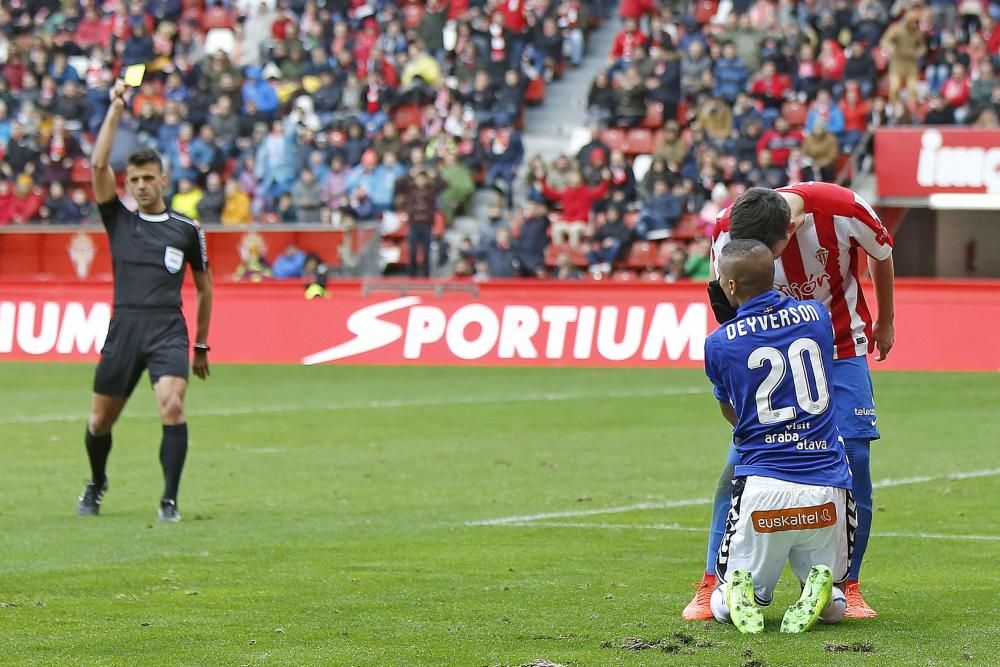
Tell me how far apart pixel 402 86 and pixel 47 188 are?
6824mm

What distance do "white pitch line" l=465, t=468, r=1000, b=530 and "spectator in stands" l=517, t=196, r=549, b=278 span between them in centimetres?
1644

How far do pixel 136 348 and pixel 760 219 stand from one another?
5046 millimetres

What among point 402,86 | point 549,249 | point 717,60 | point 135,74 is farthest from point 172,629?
point 402,86

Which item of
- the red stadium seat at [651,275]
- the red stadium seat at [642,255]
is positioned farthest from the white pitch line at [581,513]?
the red stadium seat at [642,255]

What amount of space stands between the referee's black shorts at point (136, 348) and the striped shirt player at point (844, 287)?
443cm

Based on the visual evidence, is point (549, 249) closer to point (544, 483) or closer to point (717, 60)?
point (717, 60)

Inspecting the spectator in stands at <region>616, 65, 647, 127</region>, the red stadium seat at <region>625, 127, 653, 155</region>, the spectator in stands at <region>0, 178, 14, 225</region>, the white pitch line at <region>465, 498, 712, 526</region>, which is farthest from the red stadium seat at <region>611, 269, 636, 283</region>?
the white pitch line at <region>465, 498, 712, 526</region>

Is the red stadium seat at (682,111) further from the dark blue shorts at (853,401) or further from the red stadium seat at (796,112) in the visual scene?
the dark blue shorts at (853,401)

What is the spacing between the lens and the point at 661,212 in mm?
28344

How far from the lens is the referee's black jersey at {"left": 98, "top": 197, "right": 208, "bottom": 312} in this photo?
1065 centimetres

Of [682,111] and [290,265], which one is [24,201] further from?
[682,111]

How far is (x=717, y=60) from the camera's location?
30094mm

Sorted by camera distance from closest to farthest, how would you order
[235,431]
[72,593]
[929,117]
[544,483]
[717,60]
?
1. [72,593]
2. [544,483]
3. [235,431]
4. [929,117]
5. [717,60]

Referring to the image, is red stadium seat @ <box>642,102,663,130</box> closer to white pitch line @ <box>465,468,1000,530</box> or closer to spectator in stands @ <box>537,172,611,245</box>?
spectator in stands @ <box>537,172,611,245</box>
